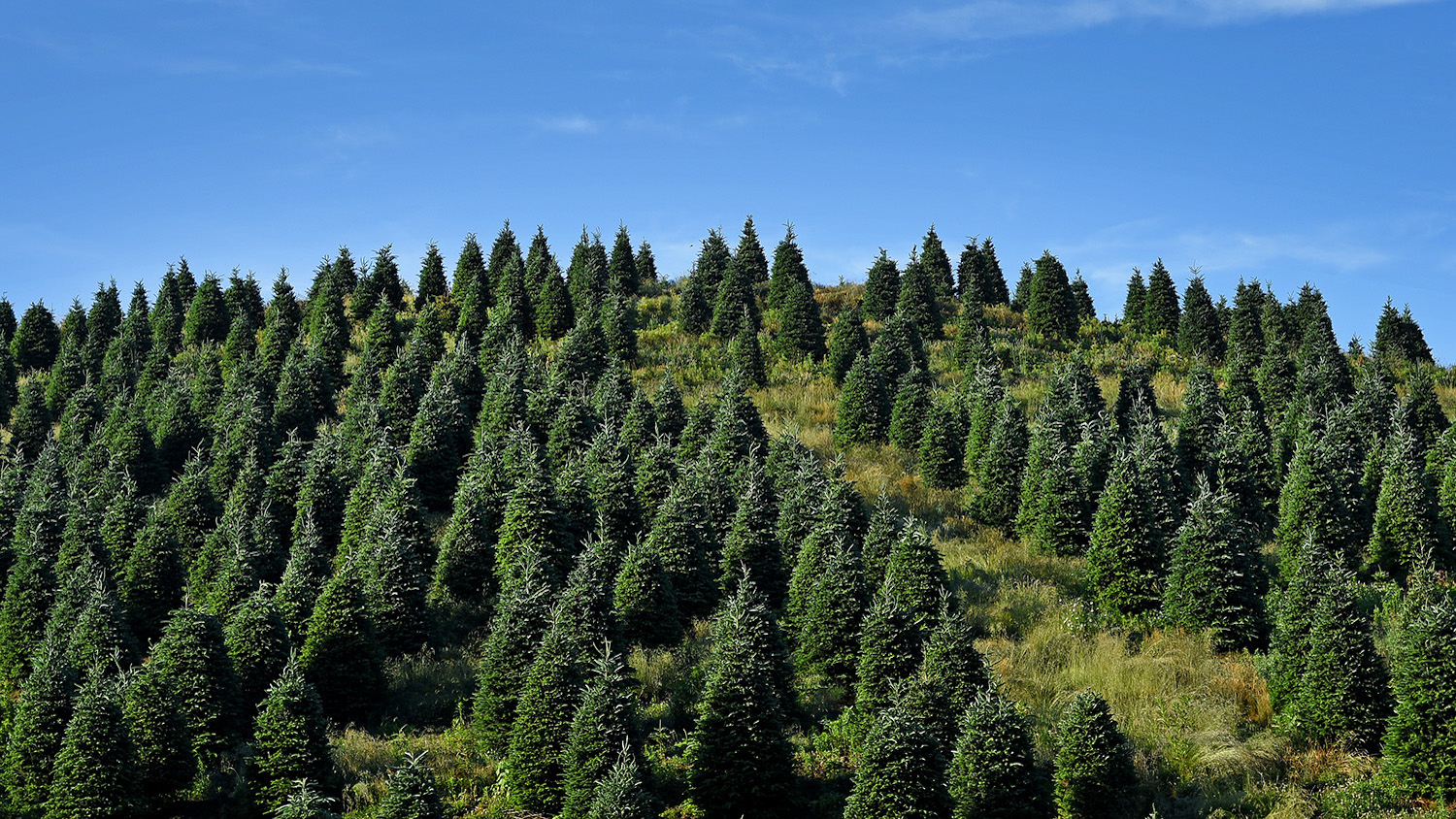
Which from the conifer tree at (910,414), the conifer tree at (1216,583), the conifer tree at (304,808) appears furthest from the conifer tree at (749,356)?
the conifer tree at (304,808)

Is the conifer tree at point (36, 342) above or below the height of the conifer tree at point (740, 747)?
above

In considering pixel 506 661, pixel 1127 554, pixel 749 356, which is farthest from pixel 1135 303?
pixel 506 661

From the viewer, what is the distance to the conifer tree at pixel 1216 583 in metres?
23.5

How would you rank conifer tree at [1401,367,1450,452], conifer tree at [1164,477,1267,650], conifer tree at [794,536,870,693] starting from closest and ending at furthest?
conifer tree at [794,536,870,693] → conifer tree at [1164,477,1267,650] → conifer tree at [1401,367,1450,452]

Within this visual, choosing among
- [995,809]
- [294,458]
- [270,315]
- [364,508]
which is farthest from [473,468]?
[270,315]

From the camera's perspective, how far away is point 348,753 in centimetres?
2047

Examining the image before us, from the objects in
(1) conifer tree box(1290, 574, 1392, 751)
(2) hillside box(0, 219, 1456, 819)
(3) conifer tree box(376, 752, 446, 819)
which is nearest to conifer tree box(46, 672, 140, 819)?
(2) hillside box(0, 219, 1456, 819)

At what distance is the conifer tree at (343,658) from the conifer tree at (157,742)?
2629 millimetres

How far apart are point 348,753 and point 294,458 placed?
46.4 ft

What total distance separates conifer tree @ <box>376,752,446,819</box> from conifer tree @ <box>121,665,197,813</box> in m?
5.47

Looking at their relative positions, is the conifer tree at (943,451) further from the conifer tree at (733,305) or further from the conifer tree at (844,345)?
the conifer tree at (733,305)

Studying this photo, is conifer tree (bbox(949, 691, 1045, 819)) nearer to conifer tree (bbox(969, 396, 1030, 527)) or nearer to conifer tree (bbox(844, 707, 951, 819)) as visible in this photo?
conifer tree (bbox(844, 707, 951, 819))

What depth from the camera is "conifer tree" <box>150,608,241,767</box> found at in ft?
68.7

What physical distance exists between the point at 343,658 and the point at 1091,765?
14283 mm
